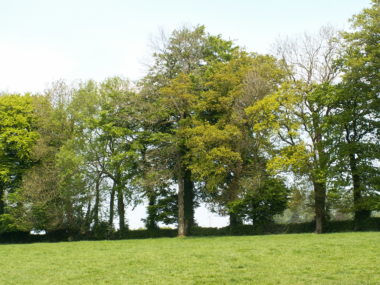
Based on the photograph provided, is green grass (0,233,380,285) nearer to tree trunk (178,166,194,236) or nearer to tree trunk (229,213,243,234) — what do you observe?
tree trunk (178,166,194,236)

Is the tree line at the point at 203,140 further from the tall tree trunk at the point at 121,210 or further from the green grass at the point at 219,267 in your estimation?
the green grass at the point at 219,267

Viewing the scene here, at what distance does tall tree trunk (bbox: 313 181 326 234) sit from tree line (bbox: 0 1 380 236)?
0.09 meters

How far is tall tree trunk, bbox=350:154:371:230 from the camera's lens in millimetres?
34562

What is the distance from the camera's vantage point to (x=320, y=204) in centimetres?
3691

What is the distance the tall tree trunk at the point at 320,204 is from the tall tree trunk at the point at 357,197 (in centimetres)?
238

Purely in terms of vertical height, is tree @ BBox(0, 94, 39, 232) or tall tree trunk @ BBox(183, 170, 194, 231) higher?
tree @ BBox(0, 94, 39, 232)

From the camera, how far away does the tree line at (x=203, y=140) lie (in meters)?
35.4

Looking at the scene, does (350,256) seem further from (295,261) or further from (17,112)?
(17,112)

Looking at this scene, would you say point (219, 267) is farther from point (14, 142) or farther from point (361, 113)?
point (14, 142)

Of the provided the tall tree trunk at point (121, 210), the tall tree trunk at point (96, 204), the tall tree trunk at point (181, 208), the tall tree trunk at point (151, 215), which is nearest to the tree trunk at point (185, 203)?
the tall tree trunk at point (181, 208)

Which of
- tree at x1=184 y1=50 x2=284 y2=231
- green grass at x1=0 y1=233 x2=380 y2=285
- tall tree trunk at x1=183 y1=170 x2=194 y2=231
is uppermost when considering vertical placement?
tree at x1=184 y1=50 x2=284 y2=231

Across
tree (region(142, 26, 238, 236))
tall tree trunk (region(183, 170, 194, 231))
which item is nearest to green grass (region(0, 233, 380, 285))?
tree (region(142, 26, 238, 236))

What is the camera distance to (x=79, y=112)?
4316cm

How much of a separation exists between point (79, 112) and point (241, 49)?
659 inches
